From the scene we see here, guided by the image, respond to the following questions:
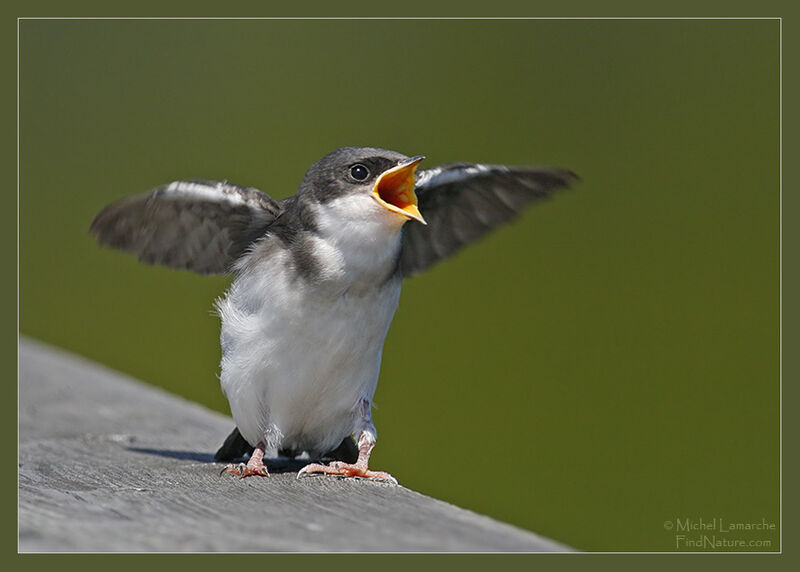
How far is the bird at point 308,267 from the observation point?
3305 millimetres

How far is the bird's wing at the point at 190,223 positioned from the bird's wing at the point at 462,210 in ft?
2.00

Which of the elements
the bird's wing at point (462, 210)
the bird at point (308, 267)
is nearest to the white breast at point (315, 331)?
the bird at point (308, 267)

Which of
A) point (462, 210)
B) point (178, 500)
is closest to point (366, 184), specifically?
point (462, 210)

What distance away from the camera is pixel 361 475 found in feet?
10.3

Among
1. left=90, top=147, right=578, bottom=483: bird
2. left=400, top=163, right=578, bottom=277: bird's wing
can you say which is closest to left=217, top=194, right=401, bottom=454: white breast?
left=90, top=147, right=578, bottom=483: bird

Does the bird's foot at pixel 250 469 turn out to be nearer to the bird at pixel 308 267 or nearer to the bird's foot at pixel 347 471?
the bird at pixel 308 267

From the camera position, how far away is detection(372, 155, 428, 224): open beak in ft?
10.9

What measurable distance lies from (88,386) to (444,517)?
2719 mm

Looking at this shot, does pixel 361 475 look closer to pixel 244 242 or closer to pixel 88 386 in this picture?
pixel 244 242

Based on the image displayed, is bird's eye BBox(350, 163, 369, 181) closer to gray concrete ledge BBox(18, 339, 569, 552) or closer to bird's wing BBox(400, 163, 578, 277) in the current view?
bird's wing BBox(400, 163, 578, 277)

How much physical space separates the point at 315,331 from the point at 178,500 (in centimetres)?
89

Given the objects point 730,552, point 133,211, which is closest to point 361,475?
point 730,552

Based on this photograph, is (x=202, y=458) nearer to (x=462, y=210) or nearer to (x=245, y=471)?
(x=245, y=471)

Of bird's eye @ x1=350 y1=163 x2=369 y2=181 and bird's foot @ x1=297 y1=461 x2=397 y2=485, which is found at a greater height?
bird's eye @ x1=350 y1=163 x2=369 y2=181
